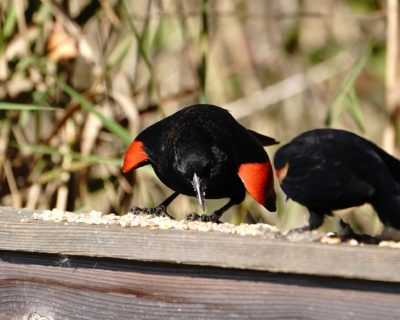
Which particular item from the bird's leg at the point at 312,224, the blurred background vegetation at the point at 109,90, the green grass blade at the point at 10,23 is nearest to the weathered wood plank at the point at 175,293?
the bird's leg at the point at 312,224

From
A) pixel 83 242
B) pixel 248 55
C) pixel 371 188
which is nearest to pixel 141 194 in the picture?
pixel 248 55

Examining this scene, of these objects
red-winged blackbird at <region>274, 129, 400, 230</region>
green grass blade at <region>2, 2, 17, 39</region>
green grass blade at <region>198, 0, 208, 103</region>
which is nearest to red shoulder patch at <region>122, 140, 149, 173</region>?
green grass blade at <region>198, 0, 208, 103</region>

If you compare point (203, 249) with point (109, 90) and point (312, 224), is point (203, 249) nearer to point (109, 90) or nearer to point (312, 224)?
point (312, 224)

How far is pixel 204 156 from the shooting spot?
3.29 metres

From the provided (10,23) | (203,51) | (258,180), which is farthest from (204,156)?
(10,23)

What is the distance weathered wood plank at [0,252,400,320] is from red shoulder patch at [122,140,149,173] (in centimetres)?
91

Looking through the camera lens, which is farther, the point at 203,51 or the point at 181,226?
the point at 203,51

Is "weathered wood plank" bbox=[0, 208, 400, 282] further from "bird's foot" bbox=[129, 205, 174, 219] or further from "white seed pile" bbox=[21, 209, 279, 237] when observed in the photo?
"bird's foot" bbox=[129, 205, 174, 219]

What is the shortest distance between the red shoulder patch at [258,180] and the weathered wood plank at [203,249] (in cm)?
84

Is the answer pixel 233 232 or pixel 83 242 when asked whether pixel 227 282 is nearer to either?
pixel 233 232

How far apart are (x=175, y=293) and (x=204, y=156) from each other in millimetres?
1092

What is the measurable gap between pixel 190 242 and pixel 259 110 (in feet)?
7.59

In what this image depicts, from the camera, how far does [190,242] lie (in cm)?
217

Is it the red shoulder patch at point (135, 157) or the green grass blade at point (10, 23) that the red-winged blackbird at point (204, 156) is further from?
the green grass blade at point (10, 23)
